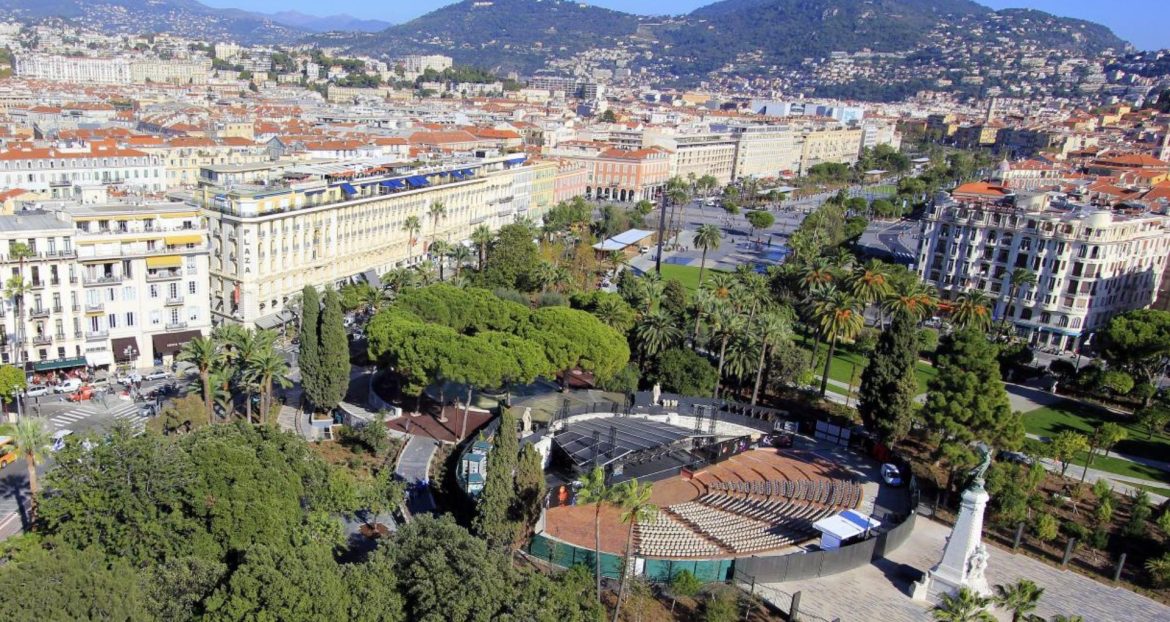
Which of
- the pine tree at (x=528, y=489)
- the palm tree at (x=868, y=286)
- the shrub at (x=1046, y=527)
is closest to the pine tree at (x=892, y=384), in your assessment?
the shrub at (x=1046, y=527)

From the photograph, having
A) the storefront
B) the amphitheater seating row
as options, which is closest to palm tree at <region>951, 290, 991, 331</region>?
the amphitheater seating row

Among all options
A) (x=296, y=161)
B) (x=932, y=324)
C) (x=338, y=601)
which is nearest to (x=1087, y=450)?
(x=932, y=324)

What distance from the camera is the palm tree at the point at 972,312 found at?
243ft

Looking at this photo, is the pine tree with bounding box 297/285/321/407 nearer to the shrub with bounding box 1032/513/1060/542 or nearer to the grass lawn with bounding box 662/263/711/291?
the shrub with bounding box 1032/513/1060/542

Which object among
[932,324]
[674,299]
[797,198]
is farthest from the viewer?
[797,198]

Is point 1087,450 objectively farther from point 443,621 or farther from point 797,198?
point 797,198

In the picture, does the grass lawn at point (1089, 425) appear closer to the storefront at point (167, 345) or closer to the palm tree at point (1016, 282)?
the palm tree at point (1016, 282)

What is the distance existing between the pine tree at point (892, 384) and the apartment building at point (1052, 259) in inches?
1505

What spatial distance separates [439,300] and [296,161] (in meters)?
48.7

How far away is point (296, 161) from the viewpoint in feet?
336

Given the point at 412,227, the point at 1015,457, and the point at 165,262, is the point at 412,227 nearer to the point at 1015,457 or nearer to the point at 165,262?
the point at 165,262

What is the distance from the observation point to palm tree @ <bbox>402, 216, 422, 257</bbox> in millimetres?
95438

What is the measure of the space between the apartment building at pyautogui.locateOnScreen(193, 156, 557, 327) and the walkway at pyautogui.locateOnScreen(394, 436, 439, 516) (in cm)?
2796

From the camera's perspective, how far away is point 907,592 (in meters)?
39.6
